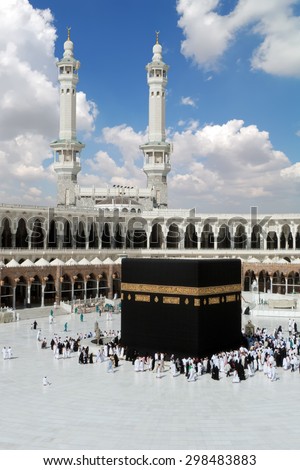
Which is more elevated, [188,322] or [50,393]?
[188,322]

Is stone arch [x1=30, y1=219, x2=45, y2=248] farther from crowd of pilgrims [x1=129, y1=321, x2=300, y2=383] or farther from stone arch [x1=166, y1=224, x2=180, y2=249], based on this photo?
crowd of pilgrims [x1=129, y1=321, x2=300, y2=383]

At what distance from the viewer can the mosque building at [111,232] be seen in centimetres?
3125

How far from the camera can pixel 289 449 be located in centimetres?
912

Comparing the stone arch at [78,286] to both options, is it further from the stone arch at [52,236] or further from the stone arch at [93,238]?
the stone arch at [93,238]

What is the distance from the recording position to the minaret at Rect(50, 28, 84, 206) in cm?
4447

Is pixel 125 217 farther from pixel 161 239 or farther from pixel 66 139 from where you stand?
pixel 66 139

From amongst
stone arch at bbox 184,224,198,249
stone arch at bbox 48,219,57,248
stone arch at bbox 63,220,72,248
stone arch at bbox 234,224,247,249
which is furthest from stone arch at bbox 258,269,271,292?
stone arch at bbox 48,219,57,248

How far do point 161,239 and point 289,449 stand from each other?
3615 centimetres

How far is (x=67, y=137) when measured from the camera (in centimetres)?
4469

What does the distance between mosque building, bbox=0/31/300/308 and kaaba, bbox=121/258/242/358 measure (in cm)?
1142

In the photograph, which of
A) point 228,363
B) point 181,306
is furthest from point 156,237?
point 228,363

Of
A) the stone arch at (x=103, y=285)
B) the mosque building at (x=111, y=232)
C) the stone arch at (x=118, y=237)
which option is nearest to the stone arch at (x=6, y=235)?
the mosque building at (x=111, y=232)

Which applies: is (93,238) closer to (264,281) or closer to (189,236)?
(189,236)

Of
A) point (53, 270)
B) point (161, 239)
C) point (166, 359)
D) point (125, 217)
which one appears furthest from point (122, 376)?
point (161, 239)
